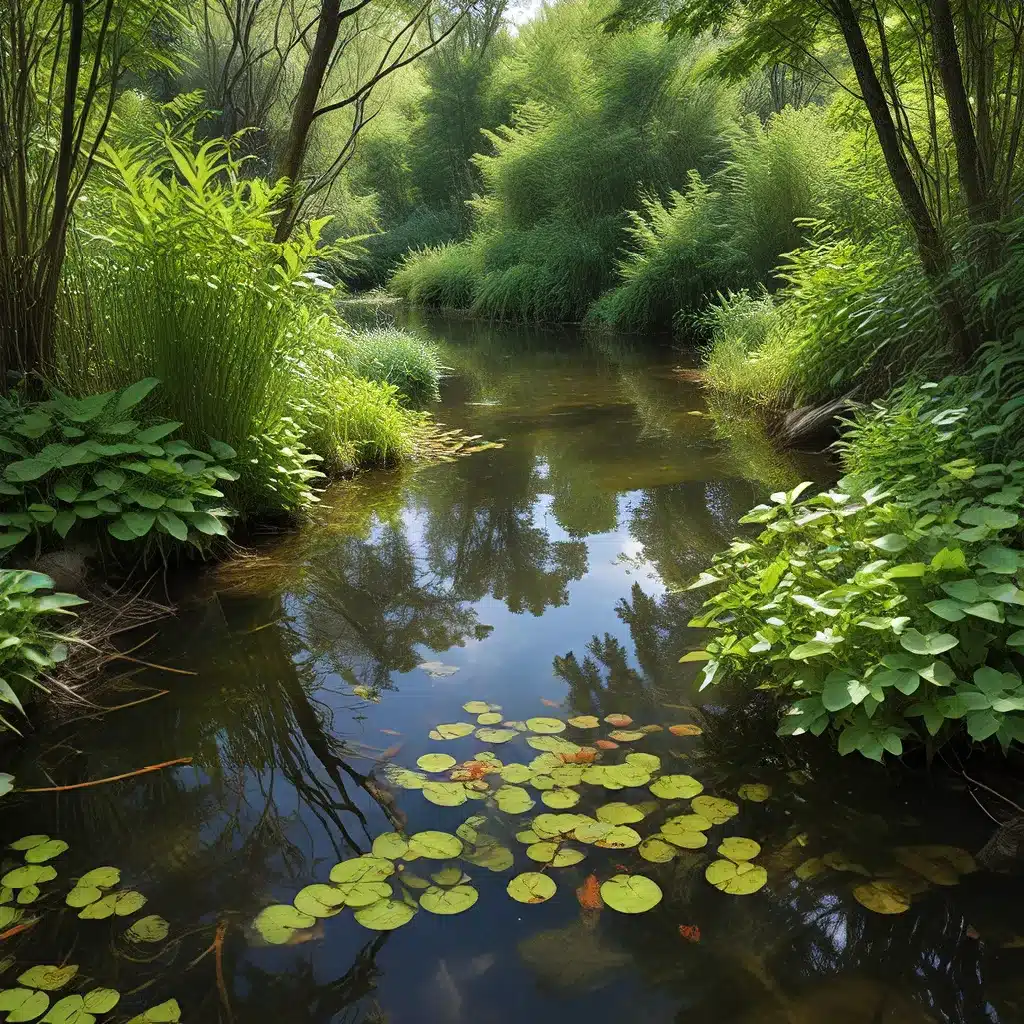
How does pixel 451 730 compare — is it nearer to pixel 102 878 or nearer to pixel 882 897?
pixel 102 878

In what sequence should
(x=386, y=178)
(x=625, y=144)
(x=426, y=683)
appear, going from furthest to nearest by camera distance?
(x=386, y=178) → (x=625, y=144) → (x=426, y=683)

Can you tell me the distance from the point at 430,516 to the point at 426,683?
1810 millimetres

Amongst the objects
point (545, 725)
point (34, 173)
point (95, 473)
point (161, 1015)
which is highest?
point (34, 173)

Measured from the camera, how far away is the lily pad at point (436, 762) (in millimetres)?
2088

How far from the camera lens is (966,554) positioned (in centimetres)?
211

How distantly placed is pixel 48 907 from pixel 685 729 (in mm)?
1508

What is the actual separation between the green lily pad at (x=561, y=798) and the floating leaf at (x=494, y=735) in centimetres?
27

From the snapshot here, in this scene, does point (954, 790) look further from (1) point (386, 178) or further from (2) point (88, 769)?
(1) point (386, 178)

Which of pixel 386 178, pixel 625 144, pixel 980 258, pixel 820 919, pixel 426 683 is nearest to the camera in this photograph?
pixel 820 919

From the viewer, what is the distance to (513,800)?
1.95 m

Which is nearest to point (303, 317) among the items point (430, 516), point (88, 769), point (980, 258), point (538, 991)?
point (430, 516)

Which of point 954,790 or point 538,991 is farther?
point 954,790

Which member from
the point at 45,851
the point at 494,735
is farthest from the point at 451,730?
the point at 45,851

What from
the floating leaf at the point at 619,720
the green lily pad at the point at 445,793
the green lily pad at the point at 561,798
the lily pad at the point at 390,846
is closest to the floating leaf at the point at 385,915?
the lily pad at the point at 390,846
